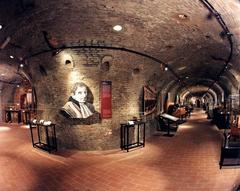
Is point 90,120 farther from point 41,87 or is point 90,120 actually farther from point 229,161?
point 229,161

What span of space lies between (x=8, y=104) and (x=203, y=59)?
51.7 feet

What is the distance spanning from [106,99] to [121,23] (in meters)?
3.12

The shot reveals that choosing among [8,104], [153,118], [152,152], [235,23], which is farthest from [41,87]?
[8,104]

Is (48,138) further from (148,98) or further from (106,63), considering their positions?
(148,98)

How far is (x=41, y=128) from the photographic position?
30.0 ft

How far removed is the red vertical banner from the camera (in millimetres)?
8031

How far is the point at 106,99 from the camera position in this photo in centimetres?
812

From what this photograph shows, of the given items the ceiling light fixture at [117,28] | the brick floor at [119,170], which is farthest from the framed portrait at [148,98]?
the ceiling light fixture at [117,28]

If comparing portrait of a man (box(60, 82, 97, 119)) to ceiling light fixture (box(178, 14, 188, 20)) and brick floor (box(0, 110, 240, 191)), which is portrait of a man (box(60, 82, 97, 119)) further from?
ceiling light fixture (box(178, 14, 188, 20))

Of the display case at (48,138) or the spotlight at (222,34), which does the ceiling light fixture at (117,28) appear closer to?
the spotlight at (222,34)

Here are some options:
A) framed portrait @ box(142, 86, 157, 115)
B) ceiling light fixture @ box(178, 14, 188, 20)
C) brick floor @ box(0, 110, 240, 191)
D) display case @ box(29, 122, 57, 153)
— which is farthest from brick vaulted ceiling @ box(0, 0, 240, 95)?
brick floor @ box(0, 110, 240, 191)

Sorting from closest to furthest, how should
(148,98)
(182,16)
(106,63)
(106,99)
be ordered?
(182,16), (106,63), (106,99), (148,98)

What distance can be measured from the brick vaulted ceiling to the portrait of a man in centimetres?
162

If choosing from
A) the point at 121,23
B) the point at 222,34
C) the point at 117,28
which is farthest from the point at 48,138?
the point at 222,34
